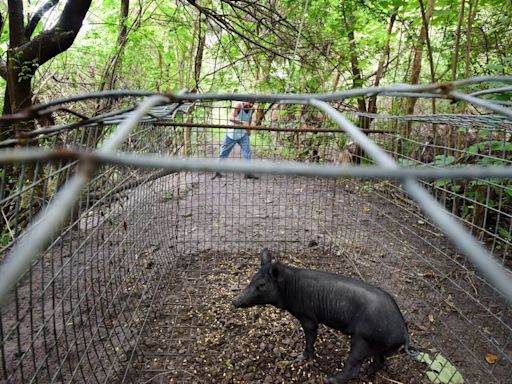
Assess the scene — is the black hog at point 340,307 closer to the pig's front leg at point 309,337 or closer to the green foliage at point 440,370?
the pig's front leg at point 309,337

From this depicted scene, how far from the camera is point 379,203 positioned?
3959mm

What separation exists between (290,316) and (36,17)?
146 inches

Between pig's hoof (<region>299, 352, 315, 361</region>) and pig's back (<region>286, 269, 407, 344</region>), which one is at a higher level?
pig's back (<region>286, 269, 407, 344</region>)

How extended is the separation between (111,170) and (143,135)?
0.65 m

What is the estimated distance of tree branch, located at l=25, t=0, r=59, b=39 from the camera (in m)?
3.45

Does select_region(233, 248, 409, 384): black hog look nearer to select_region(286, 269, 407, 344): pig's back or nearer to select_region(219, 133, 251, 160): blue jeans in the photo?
select_region(286, 269, 407, 344): pig's back

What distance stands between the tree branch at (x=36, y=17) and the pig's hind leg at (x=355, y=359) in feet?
12.9

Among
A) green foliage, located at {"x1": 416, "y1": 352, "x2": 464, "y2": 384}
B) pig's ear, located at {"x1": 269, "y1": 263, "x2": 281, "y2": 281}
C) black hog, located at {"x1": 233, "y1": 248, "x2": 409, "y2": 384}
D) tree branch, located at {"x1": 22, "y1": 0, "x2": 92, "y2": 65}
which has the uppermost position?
tree branch, located at {"x1": 22, "y1": 0, "x2": 92, "y2": 65}

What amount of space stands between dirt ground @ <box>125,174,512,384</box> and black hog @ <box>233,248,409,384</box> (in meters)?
0.24

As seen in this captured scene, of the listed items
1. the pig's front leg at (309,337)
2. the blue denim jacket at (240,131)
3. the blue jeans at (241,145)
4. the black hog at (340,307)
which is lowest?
the pig's front leg at (309,337)

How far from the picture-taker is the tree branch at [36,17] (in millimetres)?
3451

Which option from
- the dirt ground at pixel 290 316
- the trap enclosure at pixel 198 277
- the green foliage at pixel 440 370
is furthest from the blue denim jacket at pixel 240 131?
the green foliage at pixel 440 370

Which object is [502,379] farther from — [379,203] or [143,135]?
[143,135]

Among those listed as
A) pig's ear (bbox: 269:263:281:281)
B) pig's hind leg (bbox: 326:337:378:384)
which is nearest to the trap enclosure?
pig's hind leg (bbox: 326:337:378:384)
